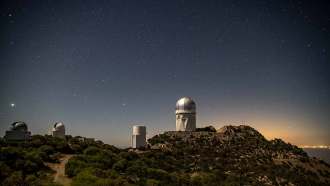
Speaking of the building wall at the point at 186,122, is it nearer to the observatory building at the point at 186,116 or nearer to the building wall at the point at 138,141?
the observatory building at the point at 186,116

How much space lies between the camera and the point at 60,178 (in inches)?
867

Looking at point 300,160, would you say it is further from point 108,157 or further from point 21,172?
point 21,172

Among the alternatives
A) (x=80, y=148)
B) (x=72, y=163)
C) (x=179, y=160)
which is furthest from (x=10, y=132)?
(x=179, y=160)

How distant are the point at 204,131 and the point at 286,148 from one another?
13.0m

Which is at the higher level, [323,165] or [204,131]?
[204,131]

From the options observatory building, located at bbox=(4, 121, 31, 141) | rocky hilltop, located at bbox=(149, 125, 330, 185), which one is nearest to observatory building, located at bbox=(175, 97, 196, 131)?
rocky hilltop, located at bbox=(149, 125, 330, 185)

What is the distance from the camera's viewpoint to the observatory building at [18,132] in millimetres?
36750

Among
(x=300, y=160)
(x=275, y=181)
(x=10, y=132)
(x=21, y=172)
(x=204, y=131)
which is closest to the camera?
(x=21, y=172)

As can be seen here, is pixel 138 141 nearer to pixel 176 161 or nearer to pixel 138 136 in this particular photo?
pixel 138 136

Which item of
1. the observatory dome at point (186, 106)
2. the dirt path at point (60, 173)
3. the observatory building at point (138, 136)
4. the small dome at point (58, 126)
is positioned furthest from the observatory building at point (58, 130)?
the dirt path at point (60, 173)

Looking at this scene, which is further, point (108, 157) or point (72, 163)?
point (108, 157)

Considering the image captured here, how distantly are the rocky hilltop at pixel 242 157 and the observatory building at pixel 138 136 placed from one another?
1540mm

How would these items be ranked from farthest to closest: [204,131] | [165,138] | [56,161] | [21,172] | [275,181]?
[204,131]
[165,138]
[275,181]
[56,161]
[21,172]

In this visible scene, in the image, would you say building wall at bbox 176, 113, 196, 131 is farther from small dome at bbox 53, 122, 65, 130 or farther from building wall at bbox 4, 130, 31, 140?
building wall at bbox 4, 130, 31, 140
